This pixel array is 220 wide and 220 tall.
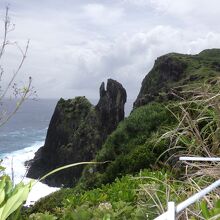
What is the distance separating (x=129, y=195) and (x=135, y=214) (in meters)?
1.23

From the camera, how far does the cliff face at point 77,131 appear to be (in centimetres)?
6306

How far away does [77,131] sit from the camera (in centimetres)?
6706

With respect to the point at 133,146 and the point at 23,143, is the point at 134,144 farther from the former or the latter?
the point at 23,143

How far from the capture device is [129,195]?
14.8ft

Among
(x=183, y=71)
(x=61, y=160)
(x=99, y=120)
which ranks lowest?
(x=61, y=160)

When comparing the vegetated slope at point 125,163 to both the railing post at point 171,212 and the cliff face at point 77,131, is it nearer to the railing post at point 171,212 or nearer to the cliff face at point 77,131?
the railing post at point 171,212

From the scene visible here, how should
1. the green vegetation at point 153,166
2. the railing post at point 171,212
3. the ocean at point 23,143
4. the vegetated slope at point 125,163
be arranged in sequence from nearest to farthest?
the railing post at point 171,212 → the green vegetation at point 153,166 → the vegetated slope at point 125,163 → the ocean at point 23,143

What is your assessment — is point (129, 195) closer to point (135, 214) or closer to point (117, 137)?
point (135, 214)

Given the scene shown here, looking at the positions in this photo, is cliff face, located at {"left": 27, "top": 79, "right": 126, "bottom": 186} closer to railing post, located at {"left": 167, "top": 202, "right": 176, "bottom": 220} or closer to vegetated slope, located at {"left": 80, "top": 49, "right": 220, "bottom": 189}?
vegetated slope, located at {"left": 80, "top": 49, "right": 220, "bottom": 189}

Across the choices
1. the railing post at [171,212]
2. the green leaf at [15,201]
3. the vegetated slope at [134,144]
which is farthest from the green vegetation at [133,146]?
the railing post at [171,212]

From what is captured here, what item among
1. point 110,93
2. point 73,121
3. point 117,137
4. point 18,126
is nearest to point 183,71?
point 110,93

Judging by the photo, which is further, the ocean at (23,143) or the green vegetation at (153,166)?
the ocean at (23,143)

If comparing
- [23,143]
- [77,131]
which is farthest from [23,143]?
[77,131]

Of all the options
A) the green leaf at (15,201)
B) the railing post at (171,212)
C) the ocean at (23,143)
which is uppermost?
the railing post at (171,212)
